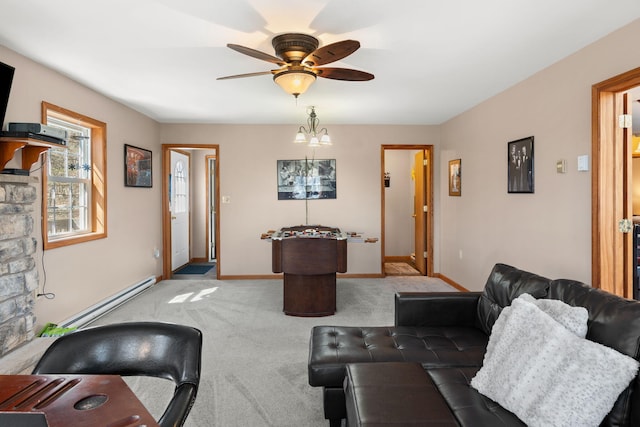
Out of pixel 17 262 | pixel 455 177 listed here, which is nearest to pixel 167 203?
pixel 17 262

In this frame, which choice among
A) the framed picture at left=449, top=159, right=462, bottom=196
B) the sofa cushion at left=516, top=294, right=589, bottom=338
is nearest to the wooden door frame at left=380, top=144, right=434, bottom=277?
the framed picture at left=449, top=159, right=462, bottom=196

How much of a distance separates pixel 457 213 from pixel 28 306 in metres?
4.92

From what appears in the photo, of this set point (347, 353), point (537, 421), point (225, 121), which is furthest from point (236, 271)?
point (537, 421)

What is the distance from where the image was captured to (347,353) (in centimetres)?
207

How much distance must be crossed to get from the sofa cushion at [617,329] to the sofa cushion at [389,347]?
23.5 inches

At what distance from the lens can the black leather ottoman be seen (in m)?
1.36

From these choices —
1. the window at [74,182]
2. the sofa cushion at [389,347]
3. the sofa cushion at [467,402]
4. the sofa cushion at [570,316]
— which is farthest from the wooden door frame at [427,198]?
the sofa cushion at [570,316]

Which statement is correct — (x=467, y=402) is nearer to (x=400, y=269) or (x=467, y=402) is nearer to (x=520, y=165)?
(x=520, y=165)

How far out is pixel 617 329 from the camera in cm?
146

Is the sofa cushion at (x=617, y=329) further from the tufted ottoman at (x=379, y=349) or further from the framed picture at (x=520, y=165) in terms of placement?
the framed picture at (x=520, y=165)

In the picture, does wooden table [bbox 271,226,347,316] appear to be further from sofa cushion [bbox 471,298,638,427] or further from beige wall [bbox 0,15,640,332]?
sofa cushion [bbox 471,298,638,427]

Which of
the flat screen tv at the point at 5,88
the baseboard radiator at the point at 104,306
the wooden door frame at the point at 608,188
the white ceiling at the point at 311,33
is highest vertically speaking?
the white ceiling at the point at 311,33

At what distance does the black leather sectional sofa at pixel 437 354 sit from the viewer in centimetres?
141

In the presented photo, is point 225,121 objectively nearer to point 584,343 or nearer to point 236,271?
point 236,271
